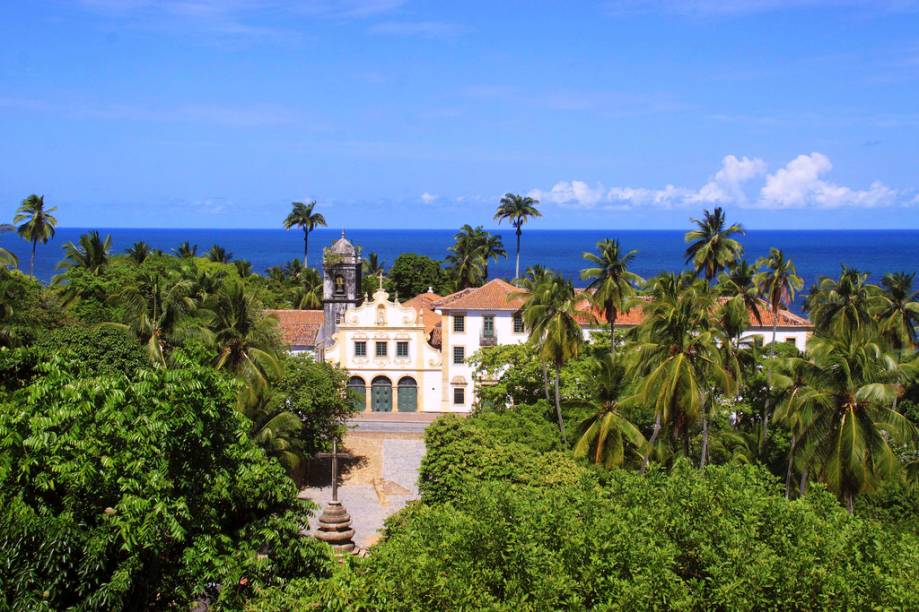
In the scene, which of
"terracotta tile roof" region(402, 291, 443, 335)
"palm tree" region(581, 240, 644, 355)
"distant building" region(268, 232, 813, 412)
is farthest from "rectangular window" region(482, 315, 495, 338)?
"palm tree" region(581, 240, 644, 355)

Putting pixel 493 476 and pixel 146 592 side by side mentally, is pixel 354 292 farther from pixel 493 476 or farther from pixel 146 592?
pixel 146 592

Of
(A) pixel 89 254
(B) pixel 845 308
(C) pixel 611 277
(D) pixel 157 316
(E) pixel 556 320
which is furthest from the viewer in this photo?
(A) pixel 89 254

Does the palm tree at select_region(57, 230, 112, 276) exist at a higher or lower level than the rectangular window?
higher

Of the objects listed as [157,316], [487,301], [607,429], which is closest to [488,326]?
[487,301]

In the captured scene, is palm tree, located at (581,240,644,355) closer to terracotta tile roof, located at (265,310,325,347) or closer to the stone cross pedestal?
terracotta tile roof, located at (265,310,325,347)

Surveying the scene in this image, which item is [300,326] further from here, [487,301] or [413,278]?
[413,278]

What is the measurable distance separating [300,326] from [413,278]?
1232 inches

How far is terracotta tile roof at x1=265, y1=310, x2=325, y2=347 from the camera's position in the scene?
196 ft

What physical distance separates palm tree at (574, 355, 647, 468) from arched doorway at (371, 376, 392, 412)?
25.9 metres

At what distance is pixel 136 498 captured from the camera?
1541 cm

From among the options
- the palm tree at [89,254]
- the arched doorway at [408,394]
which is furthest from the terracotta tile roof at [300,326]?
the palm tree at [89,254]

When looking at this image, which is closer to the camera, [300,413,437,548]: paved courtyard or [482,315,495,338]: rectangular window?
[300,413,437,548]: paved courtyard

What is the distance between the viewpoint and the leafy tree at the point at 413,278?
9181 centimetres

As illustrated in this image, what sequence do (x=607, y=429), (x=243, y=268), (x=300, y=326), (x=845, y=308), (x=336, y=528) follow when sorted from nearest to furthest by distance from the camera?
(x=336, y=528) < (x=607, y=429) < (x=845, y=308) < (x=300, y=326) < (x=243, y=268)
